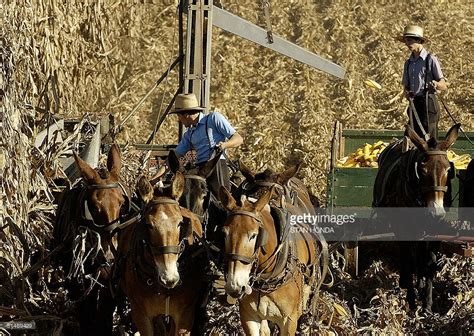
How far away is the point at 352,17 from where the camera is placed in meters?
21.0

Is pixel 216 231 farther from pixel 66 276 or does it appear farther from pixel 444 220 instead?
pixel 444 220

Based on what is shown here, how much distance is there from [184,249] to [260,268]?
2.10ft

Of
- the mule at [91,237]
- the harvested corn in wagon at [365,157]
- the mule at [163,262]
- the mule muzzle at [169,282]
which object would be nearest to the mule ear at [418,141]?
the harvested corn in wagon at [365,157]

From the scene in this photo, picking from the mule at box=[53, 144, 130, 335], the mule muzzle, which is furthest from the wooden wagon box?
the mule muzzle

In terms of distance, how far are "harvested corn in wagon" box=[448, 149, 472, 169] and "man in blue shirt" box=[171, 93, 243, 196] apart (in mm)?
3568

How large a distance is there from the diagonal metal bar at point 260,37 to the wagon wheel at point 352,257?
3007 mm

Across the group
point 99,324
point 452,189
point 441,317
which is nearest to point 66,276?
point 99,324

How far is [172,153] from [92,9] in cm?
809

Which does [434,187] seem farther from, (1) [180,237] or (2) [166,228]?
(2) [166,228]

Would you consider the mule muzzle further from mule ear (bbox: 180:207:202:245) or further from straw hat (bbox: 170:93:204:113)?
straw hat (bbox: 170:93:204:113)

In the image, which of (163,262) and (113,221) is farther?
(113,221)

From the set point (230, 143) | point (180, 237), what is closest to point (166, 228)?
point (180, 237)

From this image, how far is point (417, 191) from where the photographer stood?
13.5 m

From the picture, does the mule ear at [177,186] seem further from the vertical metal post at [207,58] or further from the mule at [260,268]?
the vertical metal post at [207,58]
